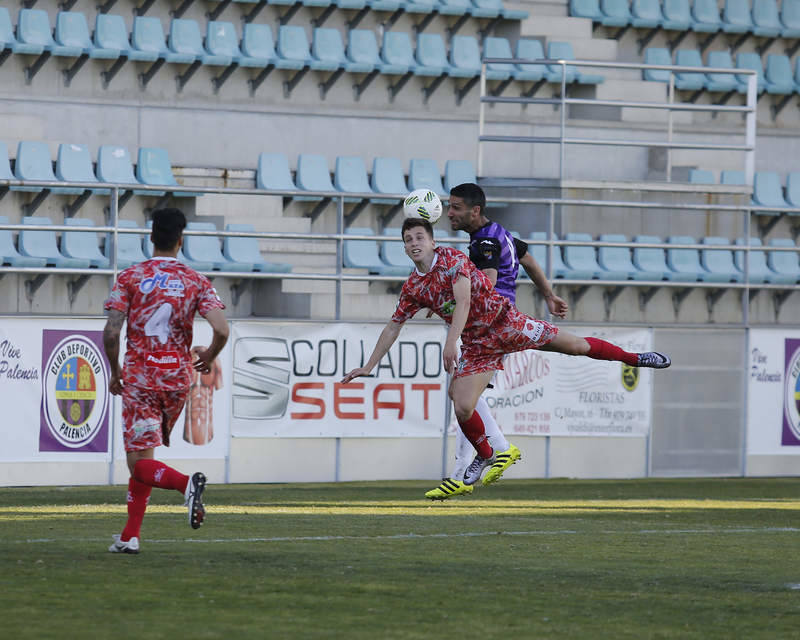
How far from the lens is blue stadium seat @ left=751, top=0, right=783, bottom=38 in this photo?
83.1 feet

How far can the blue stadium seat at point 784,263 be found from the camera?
22.4m

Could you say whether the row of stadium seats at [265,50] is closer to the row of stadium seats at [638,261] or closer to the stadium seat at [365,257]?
the stadium seat at [365,257]

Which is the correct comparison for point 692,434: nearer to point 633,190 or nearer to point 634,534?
point 633,190

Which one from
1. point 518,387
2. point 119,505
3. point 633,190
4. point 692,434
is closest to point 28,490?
point 119,505

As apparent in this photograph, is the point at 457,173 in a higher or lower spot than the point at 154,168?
higher

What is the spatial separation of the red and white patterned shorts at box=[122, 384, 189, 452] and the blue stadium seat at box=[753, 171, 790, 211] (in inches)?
637

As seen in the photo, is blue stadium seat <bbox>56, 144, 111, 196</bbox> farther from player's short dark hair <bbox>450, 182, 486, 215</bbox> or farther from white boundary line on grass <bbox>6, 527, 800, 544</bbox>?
white boundary line on grass <bbox>6, 527, 800, 544</bbox>

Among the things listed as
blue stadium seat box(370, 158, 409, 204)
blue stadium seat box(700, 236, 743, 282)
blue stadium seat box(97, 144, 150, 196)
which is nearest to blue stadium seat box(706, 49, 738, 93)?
blue stadium seat box(700, 236, 743, 282)

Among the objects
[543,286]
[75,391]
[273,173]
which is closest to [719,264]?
[273,173]

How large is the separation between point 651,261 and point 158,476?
45.3ft

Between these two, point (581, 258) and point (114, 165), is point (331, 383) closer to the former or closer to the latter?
point (114, 165)

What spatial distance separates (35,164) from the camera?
18.4m

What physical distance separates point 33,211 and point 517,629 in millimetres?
13311

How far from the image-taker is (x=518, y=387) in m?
16.9
